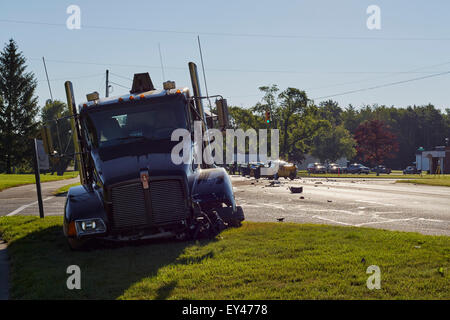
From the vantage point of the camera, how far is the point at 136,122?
909 centimetres

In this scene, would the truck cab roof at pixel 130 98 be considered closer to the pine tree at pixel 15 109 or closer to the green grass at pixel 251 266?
the green grass at pixel 251 266

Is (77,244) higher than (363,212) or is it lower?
higher

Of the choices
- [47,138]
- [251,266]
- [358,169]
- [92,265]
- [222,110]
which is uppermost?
[222,110]

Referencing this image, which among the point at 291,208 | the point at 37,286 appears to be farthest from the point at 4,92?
the point at 37,286

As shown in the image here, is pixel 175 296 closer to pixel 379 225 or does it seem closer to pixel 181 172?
pixel 181 172

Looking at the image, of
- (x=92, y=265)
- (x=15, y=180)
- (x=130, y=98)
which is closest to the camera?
(x=92, y=265)

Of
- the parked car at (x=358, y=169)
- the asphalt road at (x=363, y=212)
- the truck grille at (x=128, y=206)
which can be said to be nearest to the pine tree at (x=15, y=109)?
the parked car at (x=358, y=169)

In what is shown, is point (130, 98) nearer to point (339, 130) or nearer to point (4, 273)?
point (4, 273)

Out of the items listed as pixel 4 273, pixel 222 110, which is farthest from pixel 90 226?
pixel 222 110

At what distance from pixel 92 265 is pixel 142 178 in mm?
1524

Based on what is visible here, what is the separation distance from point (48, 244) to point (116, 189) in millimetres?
2317

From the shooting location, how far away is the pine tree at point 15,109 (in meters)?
74.9

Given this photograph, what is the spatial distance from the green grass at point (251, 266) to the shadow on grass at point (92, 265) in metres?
0.01

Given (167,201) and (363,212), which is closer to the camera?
(167,201)
